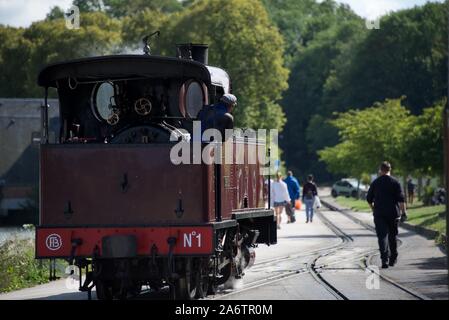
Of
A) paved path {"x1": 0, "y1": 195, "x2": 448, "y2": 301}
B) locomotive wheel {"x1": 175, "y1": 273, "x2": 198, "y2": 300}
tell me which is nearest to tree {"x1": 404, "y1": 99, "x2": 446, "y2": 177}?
paved path {"x1": 0, "y1": 195, "x2": 448, "y2": 301}

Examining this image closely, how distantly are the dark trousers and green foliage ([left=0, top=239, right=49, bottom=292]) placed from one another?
19.1 feet

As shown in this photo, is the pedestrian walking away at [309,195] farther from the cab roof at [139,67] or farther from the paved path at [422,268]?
the cab roof at [139,67]

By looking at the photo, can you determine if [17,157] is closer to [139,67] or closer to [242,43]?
[242,43]

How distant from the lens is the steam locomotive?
16031 mm

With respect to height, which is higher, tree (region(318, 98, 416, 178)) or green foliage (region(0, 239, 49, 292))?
tree (region(318, 98, 416, 178))

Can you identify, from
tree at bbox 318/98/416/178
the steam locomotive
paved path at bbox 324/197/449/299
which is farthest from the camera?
tree at bbox 318/98/416/178

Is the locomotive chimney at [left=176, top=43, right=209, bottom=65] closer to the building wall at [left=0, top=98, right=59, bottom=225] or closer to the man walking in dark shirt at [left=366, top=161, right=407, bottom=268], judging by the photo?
the man walking in dark shirt at [left=366, top=161, right=407, bottom=268]

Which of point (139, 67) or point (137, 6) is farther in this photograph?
Answer: point (137, 6)

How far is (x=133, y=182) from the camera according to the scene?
16250mm

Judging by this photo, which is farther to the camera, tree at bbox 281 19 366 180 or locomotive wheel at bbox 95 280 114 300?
tree at bbox 281 19 366 180

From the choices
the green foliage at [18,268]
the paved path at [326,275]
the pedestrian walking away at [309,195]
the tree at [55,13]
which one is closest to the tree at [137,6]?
the tree at [55,13]

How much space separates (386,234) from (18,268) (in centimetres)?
642

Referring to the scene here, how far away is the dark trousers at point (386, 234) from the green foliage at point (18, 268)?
583cm

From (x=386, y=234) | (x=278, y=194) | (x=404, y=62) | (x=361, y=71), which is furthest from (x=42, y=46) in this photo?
(x=386, y=234)
